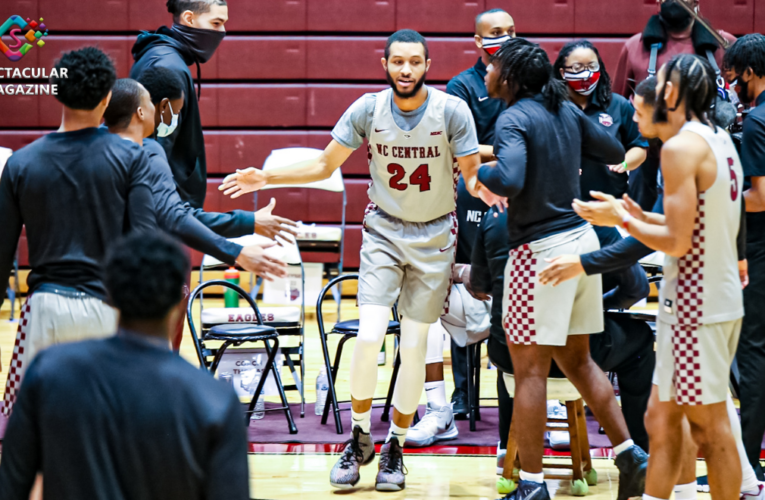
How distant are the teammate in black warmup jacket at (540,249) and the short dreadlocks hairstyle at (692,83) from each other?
56 centimetres

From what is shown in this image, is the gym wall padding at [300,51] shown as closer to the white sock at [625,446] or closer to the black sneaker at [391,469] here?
the black sneaker at [391,469]

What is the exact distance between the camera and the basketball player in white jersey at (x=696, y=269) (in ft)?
8.63

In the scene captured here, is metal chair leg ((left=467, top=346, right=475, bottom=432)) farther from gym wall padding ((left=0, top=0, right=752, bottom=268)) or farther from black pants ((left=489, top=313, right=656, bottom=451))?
gym wall padding ((left=0, top=0, right=752, bottom=268))

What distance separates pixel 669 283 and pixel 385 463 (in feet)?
4.85

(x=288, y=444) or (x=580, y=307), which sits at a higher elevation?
(x=580, y=307)

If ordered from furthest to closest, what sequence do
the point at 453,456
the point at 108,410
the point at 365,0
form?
the point at 365,0 < the point at 453,456 < the point at 108,410

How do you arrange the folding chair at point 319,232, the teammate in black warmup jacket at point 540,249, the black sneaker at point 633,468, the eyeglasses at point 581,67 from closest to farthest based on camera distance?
the teammate in black warmup jacket at point 540,249
the black sneaker at point 633,468
the eyeglasses at point 581,67
the folding chair at point 319,232

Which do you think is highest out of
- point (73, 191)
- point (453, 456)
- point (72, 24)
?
point (72, 24)

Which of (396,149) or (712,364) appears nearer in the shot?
(712,364)

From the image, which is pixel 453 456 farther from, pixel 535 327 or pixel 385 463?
pixel 535 327

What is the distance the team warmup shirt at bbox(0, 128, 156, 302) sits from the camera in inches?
101

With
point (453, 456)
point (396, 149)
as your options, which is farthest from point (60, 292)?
point (453, 456)

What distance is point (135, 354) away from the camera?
4.80 feet

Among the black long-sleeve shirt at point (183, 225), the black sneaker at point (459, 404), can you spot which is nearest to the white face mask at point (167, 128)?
the black long-sleeve shirt at point (183, 225)
